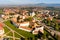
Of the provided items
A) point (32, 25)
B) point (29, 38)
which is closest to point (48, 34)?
point (29, 38)

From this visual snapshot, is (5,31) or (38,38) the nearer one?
(38,38)

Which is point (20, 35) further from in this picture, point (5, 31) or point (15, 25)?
point (15, 25)

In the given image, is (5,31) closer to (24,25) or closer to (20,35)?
(20,35)

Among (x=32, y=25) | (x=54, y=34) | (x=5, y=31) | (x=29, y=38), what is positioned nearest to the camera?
(x=29, y=38)

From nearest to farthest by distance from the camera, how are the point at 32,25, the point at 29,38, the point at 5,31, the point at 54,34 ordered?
the point at 29,38, the point at 54,34, the point at 5,31, the point at 32,25

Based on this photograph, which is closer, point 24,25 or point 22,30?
point 22,30

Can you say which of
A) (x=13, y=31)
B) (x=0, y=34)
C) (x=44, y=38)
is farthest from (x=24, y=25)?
(x=44, y=38)

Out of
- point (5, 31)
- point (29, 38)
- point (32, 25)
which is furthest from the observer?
point (32, 25)

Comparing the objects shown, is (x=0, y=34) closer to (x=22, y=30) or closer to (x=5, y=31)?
(x=5, y=31)

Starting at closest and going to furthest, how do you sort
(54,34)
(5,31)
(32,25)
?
(54,34) < (5,31) < (32,25)
